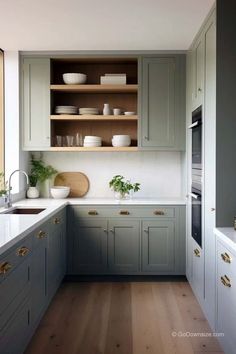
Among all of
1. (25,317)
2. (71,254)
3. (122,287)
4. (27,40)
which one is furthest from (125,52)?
(25,317)

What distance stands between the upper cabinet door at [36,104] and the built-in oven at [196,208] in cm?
166

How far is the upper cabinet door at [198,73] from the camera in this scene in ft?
10.1

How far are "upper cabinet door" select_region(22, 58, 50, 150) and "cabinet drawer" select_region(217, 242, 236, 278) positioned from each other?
2.31 meters

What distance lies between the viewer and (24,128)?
400 centimetres

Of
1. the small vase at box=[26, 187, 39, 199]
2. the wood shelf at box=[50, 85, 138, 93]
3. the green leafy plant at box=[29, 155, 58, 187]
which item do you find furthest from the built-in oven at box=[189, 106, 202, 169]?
the small vase at box=[26, 187, 39, 199]

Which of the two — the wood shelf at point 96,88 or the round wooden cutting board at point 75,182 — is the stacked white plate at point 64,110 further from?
the round wooden cutting board at point 75,182

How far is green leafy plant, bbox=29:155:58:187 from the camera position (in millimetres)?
4228

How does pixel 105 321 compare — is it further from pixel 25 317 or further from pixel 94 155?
pixel 94 155

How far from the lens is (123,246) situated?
3.83 metres

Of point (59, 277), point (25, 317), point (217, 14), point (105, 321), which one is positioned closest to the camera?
point (25, 317)

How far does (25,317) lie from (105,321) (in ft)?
2.65

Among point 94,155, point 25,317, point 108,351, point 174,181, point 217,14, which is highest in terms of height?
point 217,14

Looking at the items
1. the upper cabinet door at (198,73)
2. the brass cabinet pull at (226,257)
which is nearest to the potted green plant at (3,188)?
the upper cabinet door at (198,73)

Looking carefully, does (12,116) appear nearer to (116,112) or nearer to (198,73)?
(116,112)
